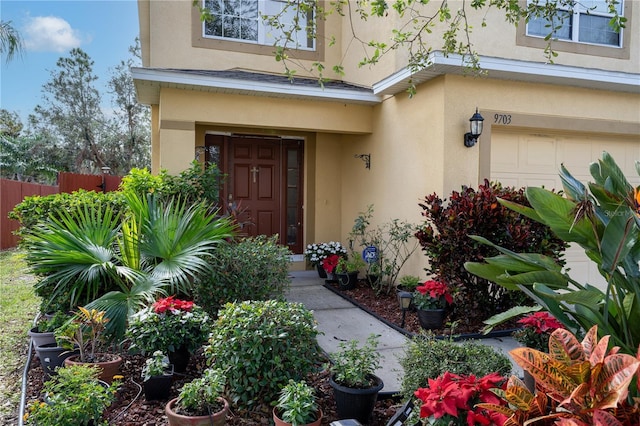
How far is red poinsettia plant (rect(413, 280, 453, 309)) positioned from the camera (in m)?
5.10

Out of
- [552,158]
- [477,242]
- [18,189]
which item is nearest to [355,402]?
[477,242]

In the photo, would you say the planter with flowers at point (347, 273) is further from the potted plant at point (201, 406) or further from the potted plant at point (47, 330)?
the potted plant at point (201, 406)

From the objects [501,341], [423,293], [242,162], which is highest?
[242,162]

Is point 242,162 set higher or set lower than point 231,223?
higher

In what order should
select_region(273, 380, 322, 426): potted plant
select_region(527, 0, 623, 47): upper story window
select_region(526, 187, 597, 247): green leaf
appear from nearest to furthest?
select_region(273, 380, 322, 426): potted plant, select_region(526, 187, 597, 247): green leaf, select_region(527, 0, 623, 47): upper story window

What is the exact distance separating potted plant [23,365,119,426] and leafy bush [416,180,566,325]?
3543 millimetres

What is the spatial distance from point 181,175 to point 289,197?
2773mm

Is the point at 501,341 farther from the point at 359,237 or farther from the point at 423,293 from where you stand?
the point at 359,237

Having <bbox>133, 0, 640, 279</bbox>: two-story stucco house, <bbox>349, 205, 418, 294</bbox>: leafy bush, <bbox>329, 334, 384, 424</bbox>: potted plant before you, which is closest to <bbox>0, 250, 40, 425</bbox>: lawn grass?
<bbox>329, 334, 384, 424</bbox>: potted plant

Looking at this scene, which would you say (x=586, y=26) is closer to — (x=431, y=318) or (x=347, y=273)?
(x=347, y=273)

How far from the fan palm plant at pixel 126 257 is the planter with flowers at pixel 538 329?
301 cm

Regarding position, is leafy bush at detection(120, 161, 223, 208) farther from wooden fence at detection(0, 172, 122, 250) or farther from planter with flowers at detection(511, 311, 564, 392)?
wooden fence at detection(0, 172, 122, 250)

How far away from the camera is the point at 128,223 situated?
4969mm

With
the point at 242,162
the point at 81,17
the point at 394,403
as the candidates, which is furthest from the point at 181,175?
the point at 81,17
